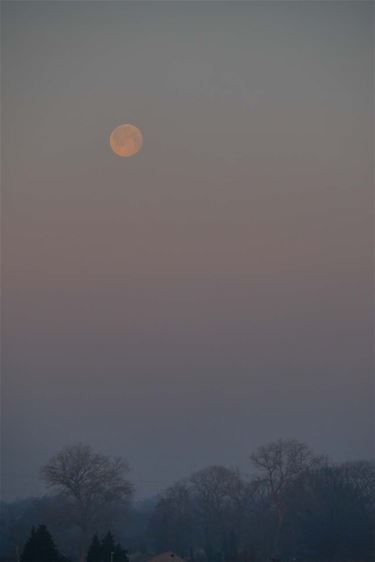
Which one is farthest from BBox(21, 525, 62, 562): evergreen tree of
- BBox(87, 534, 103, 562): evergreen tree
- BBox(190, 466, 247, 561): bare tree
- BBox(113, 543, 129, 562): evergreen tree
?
BBox(190, 466, 247, 561): bare tree

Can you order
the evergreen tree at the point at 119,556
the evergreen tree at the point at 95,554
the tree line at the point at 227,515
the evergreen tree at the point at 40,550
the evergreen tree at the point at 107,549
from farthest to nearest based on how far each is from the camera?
the tree line at the point at 227,515
the evergreen tree at the point at 95,554
the evergreen tree at the point at 107,549
the evergreen tree at the point at 119,556
the evergreen tree at the point at 40,550

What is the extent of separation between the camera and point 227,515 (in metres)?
107

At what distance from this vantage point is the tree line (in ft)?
299

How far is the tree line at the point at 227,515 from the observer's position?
91188 mm

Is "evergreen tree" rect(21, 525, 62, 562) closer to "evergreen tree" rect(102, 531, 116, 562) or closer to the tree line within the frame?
"evergreen tree" rect(102, 531, 116, 562)

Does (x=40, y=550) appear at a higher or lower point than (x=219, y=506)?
lower

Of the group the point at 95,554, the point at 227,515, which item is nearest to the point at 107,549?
the point at 95,554

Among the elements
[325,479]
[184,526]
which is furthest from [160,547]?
[325,479]

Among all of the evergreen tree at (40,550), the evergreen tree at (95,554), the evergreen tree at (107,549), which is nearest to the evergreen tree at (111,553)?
the evergreen tree at (107,549)

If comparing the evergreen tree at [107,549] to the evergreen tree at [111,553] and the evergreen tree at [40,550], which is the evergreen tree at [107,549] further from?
the evergreen tree at [40,550]

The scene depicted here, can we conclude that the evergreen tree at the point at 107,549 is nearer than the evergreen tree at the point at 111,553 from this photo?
No

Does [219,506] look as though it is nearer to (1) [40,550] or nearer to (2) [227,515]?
(2) [227,515]

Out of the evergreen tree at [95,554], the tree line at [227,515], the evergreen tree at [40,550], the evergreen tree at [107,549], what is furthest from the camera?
the tree line at [227,515]

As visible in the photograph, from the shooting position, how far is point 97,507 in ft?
345
